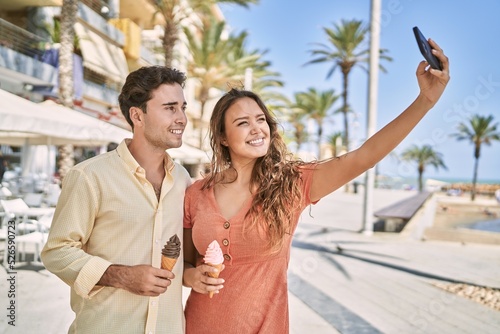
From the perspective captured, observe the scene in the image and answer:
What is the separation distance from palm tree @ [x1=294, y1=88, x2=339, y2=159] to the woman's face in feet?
129

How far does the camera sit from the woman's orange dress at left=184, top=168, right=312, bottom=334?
1.72 metres

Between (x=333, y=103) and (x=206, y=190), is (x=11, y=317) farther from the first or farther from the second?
(x=333, y=103)

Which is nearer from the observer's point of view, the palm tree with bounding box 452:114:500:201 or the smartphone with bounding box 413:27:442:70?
the smartphone with bounding box 413:27:442:70

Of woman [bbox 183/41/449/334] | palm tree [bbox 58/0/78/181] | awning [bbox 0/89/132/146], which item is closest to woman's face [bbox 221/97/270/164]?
woman [bbox 183/41/449/334]

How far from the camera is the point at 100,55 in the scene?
19094mm

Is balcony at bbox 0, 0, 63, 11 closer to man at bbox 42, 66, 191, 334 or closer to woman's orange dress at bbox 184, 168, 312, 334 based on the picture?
man at bbox 42, 66, 191, 334

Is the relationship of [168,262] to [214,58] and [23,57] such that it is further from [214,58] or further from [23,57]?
[214,58]

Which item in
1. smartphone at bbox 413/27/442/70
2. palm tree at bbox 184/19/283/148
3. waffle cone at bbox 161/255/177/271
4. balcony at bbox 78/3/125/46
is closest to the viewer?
smartphone at bbox 413/27/442/70

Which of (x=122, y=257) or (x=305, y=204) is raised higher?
(x=305, y=204)

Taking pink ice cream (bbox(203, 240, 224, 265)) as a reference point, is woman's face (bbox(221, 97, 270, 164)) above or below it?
above

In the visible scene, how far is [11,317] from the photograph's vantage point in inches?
140

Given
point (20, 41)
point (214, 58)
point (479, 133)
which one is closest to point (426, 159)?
point (479, 133)

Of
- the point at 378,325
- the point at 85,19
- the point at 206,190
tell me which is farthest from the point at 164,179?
the point at 85,19

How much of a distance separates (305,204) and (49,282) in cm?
441
